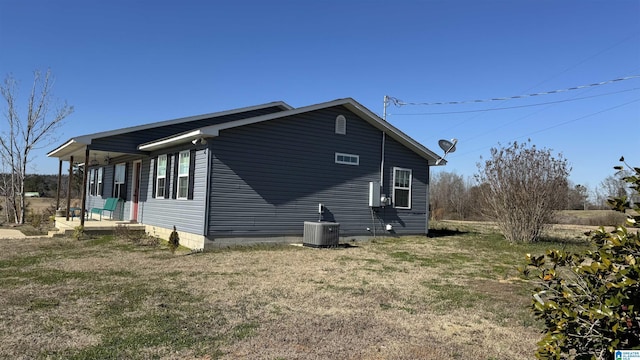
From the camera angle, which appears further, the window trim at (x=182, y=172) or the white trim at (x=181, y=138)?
the window trim at (x=182, y=172)

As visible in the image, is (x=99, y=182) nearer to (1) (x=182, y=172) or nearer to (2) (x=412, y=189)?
(1) (x=182, y=172)

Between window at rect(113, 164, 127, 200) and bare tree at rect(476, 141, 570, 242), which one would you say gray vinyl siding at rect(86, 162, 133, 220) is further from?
bare tree at rect(476, 141, 570, 242)

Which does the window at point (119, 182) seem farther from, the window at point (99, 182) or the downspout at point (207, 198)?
the downspout at point (207, 198)

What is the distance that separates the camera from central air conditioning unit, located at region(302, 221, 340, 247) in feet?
38.2

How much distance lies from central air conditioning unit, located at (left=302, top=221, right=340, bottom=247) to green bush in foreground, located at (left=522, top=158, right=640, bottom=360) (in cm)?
890

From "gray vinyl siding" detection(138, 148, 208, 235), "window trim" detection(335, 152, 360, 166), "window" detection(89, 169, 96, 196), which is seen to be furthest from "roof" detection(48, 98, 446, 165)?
"window" detection(89, 169, 96, 196)

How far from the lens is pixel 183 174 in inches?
482

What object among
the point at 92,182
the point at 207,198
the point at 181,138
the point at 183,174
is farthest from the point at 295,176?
the point at 92,182

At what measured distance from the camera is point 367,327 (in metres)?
5.07

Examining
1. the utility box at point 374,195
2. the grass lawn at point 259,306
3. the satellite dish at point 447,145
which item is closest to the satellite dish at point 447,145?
the satellite dish at point 447,145

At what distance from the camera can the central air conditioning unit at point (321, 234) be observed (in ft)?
38.2

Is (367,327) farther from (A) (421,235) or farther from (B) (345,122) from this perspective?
(A) (421,235)

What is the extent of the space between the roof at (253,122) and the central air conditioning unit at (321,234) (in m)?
3.12

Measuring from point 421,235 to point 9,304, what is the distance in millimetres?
12010
